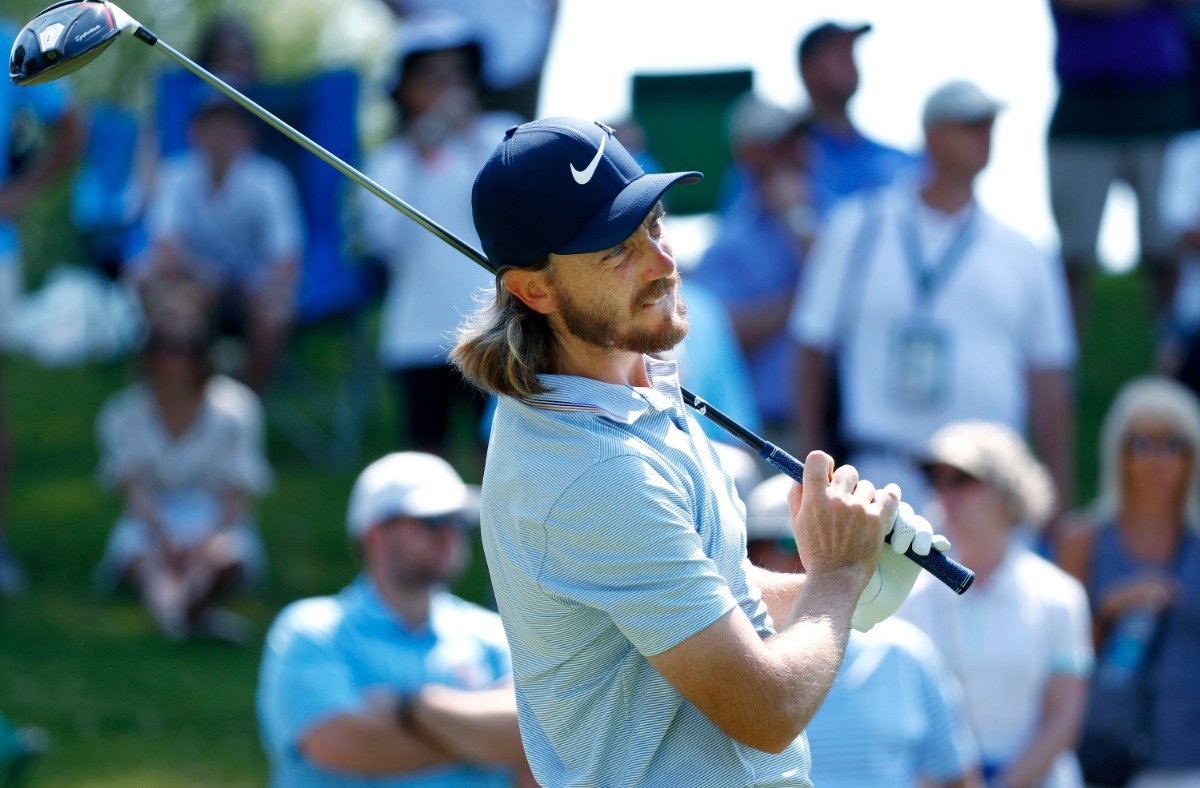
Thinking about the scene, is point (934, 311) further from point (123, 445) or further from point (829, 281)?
point (123, 445)

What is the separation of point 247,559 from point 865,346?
3123mm

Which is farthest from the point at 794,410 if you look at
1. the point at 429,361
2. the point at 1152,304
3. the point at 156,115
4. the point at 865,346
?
the point at 156,115

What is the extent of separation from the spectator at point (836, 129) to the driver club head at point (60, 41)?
5.50 metres

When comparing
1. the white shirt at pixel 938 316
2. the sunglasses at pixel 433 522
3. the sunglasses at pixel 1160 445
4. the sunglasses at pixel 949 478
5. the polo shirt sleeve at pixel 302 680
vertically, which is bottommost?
the polo shirt sleeve at pixel 302 680

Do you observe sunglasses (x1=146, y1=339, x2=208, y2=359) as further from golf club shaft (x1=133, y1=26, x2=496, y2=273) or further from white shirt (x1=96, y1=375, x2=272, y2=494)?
golf club shaft (x1=133, y1=26, x2=496, y2=273)

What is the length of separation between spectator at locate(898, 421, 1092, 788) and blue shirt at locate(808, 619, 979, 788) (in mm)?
732

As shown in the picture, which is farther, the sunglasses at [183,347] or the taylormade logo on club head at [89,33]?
the sunglasses at [183,347]

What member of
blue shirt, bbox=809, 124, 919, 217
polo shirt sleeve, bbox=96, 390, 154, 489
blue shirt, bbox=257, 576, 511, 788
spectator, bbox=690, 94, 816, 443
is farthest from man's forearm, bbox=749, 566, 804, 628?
polo shirt sleeve, bbox=96, 390, 154, 489

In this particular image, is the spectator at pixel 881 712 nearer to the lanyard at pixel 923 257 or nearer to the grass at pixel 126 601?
the lanyard at pixel 923 257

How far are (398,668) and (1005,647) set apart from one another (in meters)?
1.96

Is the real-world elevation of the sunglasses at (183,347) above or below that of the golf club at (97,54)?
below

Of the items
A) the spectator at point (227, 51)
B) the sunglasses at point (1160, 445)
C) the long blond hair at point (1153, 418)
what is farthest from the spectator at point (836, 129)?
the spectator at point (227, 51)

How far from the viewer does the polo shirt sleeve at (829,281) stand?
6.98m

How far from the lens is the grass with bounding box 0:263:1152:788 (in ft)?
22.2
